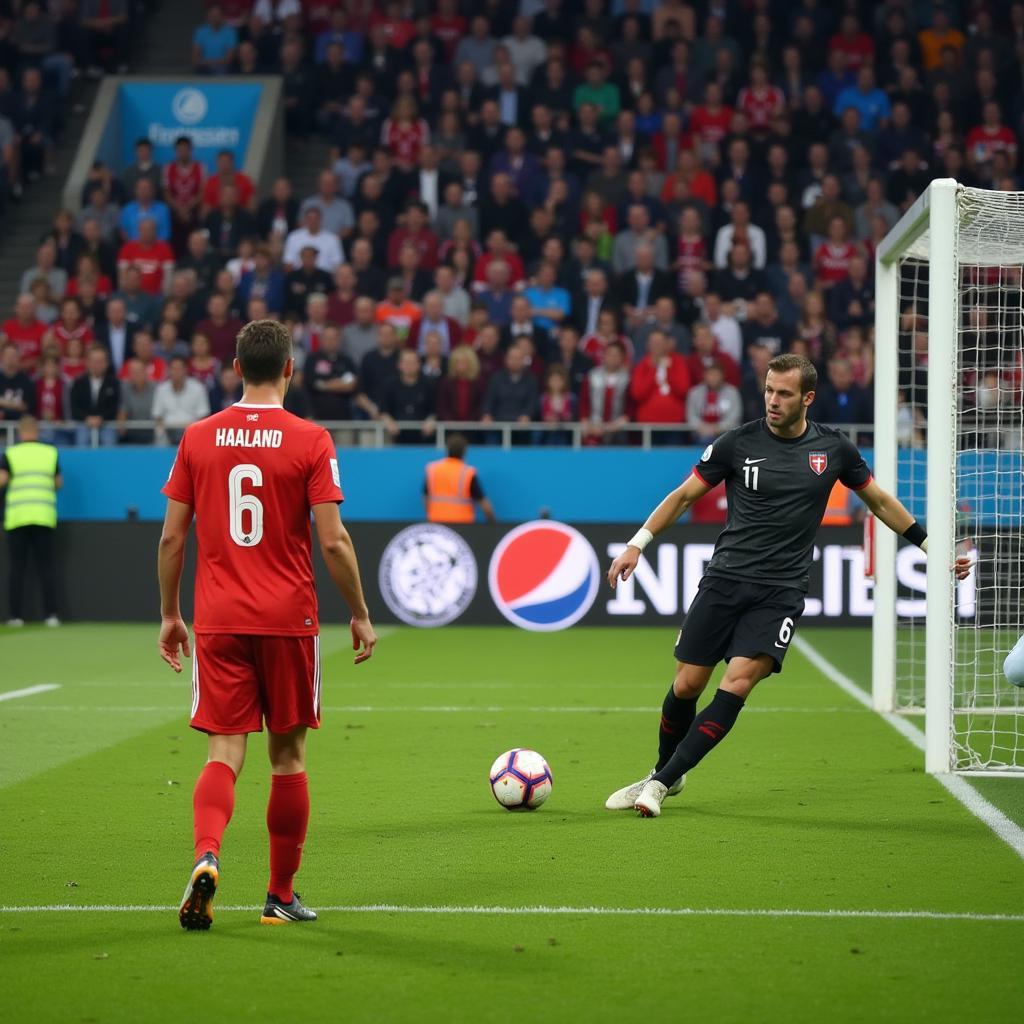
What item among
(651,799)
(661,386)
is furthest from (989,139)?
(651,799)

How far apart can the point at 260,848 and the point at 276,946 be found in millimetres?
1582

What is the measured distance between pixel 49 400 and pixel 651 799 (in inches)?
519

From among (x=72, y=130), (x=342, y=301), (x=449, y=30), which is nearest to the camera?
(x=342, y=301)

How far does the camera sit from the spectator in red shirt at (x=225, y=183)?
2202 cm

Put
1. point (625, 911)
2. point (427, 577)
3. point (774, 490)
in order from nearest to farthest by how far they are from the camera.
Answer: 1. point (625, 911)
2. point (774, 490)
3. point (427, 577)

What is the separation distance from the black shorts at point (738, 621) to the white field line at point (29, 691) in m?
5.90

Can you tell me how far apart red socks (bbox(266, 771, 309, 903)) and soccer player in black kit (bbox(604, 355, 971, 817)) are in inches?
91.0

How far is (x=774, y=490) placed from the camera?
7.52 meters

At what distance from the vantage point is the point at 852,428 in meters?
17.8

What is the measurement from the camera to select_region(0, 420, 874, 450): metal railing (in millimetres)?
18438

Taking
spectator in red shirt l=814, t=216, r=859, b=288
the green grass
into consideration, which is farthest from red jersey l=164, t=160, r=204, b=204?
the green grass

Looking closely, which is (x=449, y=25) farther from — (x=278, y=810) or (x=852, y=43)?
(x=278, y=810)

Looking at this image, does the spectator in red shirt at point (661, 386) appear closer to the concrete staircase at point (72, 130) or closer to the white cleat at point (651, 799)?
the concrete staircase at point (72, 130)

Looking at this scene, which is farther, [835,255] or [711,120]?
[711,120]
